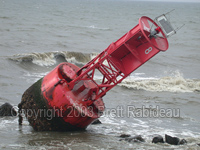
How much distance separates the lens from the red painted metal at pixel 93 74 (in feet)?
32.0

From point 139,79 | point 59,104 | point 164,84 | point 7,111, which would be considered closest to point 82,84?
point 59,104

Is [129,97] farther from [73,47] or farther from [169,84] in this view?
[73,47]

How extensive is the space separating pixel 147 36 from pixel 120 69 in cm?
127

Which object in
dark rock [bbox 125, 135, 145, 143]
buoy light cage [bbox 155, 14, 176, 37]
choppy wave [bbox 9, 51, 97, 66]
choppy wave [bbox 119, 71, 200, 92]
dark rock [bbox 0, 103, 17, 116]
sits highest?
choppy wave [bbox 9, 51, 97, 66]

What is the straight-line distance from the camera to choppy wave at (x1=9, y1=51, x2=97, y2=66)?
22.7 meters

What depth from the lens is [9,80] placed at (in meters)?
17.2

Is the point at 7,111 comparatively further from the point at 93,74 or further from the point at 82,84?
the point at 93,74

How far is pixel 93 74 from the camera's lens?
10.1 metres

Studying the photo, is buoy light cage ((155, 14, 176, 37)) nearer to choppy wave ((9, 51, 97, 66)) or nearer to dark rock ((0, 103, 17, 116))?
dark rock ((0, 103, 17, 116))

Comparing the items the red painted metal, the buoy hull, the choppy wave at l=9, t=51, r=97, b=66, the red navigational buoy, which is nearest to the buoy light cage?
the red navigational buoy

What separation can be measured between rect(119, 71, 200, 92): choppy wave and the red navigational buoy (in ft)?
28.2

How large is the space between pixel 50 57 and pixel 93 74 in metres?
14.9

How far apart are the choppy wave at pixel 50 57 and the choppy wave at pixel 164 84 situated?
6197 millimetres

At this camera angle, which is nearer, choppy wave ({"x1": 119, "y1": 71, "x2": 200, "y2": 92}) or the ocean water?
the ocean water
